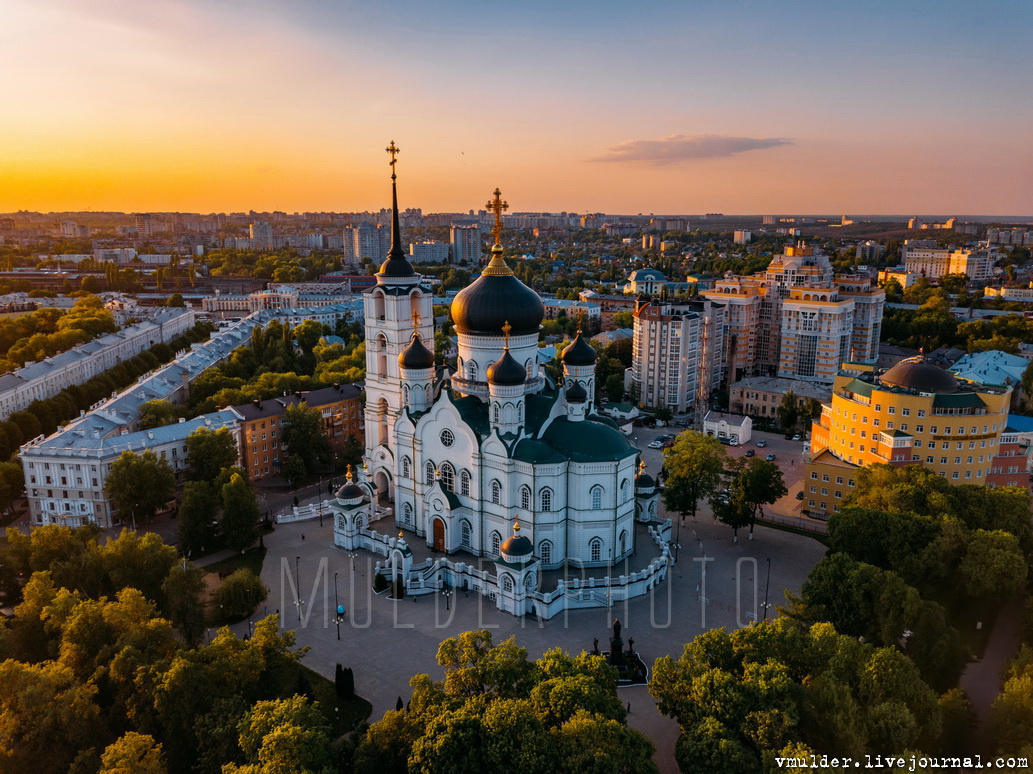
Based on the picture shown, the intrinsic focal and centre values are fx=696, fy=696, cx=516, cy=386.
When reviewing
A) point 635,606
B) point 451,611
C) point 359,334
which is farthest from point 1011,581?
point 359,334

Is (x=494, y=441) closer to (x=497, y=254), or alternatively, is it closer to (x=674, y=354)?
Result: (x=497, y=254)

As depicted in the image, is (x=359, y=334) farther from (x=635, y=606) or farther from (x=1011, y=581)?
(x=1011, y=581)

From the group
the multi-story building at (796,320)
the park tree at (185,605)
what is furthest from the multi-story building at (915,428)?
the park tree at (185,605)

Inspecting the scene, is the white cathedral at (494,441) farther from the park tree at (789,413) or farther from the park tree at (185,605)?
the park tree at (789,413)

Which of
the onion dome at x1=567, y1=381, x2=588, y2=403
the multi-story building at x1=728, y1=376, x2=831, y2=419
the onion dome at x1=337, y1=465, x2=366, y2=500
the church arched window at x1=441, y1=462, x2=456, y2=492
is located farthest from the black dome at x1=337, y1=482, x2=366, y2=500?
the multi-story building at x1=728, y1=376, x2=831, y2=419

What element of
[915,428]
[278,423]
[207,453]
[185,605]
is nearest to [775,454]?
[915,428]

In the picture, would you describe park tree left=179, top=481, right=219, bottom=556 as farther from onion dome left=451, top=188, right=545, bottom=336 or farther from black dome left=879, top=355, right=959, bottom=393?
black dome left=879, top=355, right=959, bottom=393
